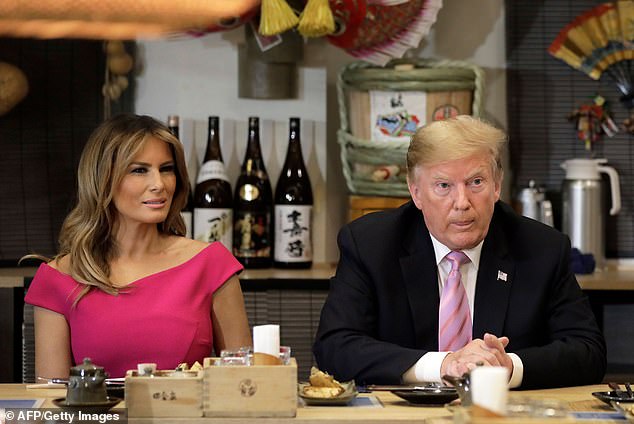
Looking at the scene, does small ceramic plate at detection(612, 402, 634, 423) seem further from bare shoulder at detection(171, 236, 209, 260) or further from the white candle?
bare shoulder at detection(171, 236, 209, 260)

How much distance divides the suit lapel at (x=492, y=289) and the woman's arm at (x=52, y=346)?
3.10 feet

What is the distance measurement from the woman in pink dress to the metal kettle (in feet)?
4.71

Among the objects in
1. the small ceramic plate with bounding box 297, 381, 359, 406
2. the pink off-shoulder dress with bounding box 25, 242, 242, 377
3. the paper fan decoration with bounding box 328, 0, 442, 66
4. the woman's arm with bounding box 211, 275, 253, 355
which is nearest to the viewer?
the small ceramic plate with bounding box 297, 381, 359, 406

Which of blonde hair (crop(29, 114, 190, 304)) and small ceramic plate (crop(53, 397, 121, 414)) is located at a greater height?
blonde hair (crop(29, 114, 190, 304))

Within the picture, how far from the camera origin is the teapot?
189cm

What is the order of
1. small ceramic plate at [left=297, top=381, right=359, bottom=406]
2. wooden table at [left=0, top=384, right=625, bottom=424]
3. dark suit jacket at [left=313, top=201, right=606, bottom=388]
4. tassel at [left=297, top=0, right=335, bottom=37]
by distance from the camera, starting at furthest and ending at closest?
tassel at [left=297, top=0, right=335, bottom=37] → dark suit jacket at [left=313, top=201, right=606, bottom=388] → small ceramic plate at [left=297, top=381, right=359, bottom=406] → wooden table at [left=0, top=384, right=625, bottom=424]

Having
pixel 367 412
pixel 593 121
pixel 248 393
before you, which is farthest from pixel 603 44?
pixel 248 393

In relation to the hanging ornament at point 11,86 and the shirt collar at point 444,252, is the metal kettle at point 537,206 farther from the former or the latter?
the hanging ornament at point 11,86

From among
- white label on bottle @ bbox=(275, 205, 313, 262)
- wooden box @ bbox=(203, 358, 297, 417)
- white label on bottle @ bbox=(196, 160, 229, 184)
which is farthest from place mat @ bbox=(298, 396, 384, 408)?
white label on bottle @ bbox=(196, 160, 229, 184)

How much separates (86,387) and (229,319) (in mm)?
797

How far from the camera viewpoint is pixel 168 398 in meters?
1.85

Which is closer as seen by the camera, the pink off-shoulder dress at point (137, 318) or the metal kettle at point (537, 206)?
the pink off-shoulder dress at point (137, 318)

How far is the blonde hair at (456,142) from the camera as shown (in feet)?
7.55

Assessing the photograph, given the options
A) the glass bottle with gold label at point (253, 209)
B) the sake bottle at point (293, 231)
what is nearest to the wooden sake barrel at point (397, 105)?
the sake bottle at point (293, 231)
